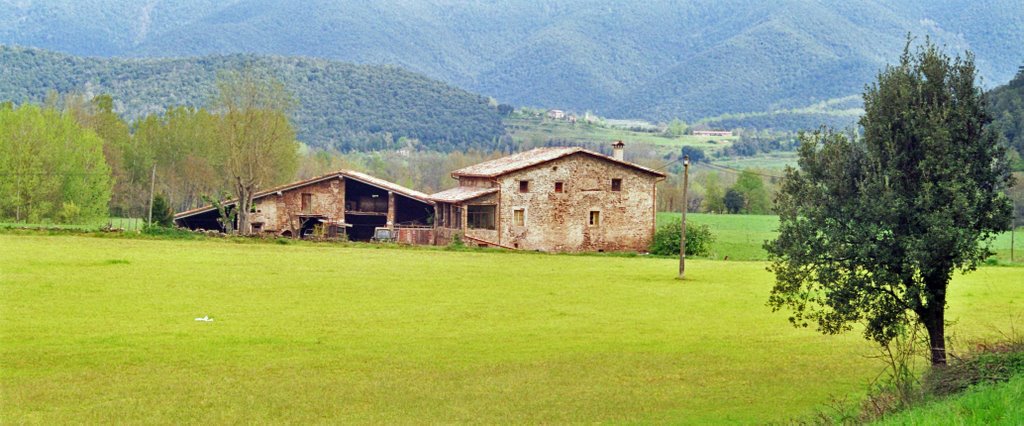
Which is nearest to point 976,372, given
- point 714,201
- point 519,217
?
point 519,217

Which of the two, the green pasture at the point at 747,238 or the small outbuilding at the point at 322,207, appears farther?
the small outbuilding at the point at 322,207

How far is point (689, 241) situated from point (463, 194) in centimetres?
1441

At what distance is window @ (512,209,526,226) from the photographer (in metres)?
75.8

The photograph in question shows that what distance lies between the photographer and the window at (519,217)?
75812mm

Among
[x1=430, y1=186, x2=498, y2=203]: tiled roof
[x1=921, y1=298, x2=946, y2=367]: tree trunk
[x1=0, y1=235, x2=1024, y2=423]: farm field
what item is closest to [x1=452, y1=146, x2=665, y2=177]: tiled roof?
[x1=430, y1=186, x2=498, y2=203]: tiled roof

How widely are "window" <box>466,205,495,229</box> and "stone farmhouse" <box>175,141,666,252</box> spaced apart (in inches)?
2.4

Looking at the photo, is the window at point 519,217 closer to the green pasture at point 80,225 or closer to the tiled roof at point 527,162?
the tiled roof at point 527,162

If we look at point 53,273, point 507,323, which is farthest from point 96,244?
point 507,323

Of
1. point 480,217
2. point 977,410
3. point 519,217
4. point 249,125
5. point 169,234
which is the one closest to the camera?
point 977,410

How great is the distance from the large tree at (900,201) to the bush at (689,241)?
156 feet

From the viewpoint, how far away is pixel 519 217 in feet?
250

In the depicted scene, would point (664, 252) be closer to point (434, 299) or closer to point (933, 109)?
point (434, 299)

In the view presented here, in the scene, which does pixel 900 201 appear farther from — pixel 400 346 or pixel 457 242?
pixel 457 242

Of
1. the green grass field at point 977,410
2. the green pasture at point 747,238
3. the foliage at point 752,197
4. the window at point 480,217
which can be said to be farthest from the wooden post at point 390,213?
the green grass field at point 977,410
